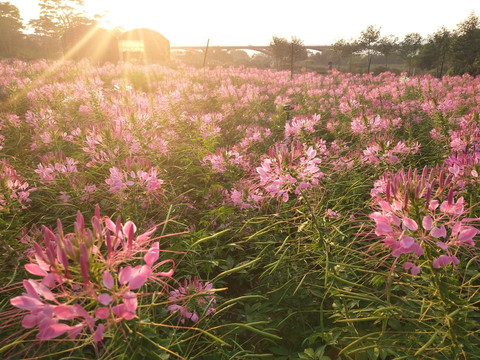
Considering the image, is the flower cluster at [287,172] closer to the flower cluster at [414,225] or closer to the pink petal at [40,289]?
the flower cluster at [414,225]

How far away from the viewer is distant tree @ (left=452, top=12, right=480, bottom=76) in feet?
62.8

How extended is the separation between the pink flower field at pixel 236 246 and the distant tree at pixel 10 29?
42.6 meters

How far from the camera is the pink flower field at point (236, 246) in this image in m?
Result: 0.90

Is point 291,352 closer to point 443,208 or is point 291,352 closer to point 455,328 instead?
point 455,328

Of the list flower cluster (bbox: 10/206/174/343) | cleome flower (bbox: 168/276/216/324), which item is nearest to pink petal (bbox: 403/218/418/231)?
flower cluster (bbox: 10/206/174/343)

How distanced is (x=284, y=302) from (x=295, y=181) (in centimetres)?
97

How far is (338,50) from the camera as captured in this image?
102 feet

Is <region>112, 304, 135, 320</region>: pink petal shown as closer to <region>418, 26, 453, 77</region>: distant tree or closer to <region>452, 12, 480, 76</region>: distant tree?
<region>418, 26, 453, 77</region>: distant tree

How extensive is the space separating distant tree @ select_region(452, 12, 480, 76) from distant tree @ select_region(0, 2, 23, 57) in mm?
44330

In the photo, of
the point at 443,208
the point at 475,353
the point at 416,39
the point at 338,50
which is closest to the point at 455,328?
the point at 475,353

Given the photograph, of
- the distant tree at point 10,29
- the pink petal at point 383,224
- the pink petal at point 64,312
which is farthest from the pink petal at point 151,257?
the distant tree at point 10,29

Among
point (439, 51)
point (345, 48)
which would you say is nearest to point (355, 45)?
point (345, 48)

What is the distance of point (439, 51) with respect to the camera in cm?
2130

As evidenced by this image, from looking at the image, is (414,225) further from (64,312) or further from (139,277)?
(64,312)
